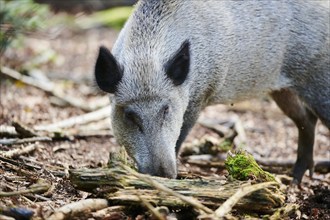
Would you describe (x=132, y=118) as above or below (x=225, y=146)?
above

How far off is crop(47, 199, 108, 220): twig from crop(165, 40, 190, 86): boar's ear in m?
1.62

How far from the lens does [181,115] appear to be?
536 centimetres

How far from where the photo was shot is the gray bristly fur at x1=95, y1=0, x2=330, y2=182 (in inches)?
198

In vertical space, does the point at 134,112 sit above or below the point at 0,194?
above

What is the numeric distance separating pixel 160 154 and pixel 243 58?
207 centimetres

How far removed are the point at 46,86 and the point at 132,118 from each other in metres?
4.54

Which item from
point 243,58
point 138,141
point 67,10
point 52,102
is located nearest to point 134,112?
point 138,141

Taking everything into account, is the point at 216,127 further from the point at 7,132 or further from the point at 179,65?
the point at 179,65

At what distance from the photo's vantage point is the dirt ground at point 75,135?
174 inches

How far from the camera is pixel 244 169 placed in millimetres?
4355

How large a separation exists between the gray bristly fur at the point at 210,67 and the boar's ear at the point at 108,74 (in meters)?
→ 0.01

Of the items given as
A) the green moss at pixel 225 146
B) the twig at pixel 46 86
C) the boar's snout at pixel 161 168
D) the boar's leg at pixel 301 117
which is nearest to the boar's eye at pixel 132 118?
the boar's snout at pixel 161 168

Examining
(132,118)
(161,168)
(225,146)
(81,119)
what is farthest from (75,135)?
(161,168)

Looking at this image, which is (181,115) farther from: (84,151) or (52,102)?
(52,102)
